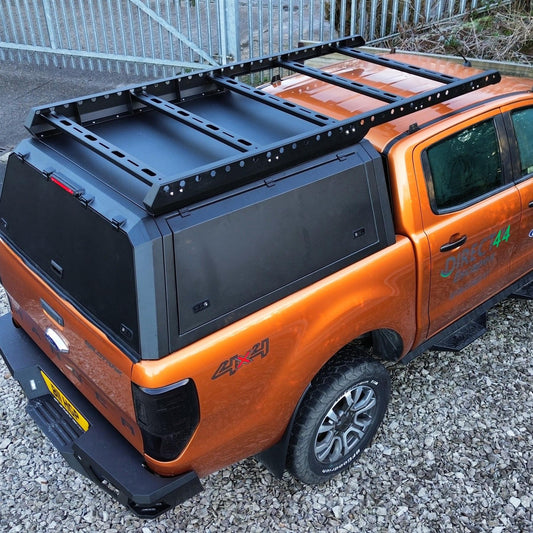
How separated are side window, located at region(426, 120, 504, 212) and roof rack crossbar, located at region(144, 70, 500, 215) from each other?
11.6 inches

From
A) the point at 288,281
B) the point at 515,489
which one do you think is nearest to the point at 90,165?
the point at 288,281

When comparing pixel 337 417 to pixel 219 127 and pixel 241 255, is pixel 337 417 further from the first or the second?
pixel 219 127

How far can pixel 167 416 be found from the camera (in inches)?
98.7

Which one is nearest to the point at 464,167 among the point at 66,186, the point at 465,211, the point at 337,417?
the point at 465,211

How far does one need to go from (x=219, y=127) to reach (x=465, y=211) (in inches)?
60.3

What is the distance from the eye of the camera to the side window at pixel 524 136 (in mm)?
3787

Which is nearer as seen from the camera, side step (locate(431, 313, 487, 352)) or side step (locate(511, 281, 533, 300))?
side step (locate(431, 313, 487, 352))

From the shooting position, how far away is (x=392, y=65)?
3750mm

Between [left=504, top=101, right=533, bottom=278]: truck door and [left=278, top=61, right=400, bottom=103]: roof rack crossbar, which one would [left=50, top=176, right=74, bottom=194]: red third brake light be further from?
[left=504, top=101, right=533, bottom=278]: truck door

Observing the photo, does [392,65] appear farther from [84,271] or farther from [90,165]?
[84,271]

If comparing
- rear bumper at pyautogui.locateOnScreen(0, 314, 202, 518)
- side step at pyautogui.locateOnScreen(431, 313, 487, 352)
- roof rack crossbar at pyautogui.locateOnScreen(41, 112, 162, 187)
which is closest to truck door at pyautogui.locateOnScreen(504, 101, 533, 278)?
side step at pyautogui.locateOnScreen(431, 313, 487, 352)

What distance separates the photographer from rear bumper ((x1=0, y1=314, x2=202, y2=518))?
271cm

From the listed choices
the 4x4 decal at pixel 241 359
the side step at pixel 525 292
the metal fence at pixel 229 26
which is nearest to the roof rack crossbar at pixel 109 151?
the 4x4 decal at pixel 241 359

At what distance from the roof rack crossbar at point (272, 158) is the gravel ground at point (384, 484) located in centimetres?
186
